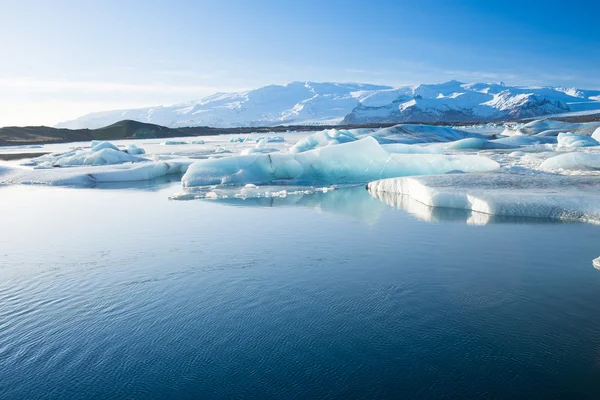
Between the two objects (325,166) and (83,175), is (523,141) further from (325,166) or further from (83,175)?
(83,175)

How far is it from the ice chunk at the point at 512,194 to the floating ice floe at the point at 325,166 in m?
1.95

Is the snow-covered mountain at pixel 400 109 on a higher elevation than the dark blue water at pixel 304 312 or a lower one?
higher

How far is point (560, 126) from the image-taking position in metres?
35.1

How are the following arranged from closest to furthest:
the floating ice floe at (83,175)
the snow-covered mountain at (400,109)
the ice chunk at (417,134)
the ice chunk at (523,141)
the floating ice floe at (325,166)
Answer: the floating ice floe at (325,166), the floating ice floe at (83,175), the ice chunk at (523,141), the ice chunk at (417,134), the snow-covered mountain at (400,109)

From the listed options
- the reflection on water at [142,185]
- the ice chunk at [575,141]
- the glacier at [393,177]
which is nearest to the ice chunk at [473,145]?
→ the ice chunk at [575,141]

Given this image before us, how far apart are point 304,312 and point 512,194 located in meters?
4.68

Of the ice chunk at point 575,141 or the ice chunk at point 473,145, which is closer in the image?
the ice chunk at point 575,141

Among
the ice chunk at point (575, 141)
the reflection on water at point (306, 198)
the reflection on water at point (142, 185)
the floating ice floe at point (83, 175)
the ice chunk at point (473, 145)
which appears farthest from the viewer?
the ice chunk at point (473, 145)

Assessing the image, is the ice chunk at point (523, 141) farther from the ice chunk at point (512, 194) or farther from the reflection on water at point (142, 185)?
the reflection on water at point (142, 185)

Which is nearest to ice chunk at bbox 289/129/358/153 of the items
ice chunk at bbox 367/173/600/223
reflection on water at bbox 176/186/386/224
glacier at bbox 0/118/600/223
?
glacier at bbox 0/118/600/223

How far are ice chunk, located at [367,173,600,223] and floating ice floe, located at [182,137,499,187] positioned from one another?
195cm

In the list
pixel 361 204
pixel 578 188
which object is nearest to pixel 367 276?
pixel 361 204

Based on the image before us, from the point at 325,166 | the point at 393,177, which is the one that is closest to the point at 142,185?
the point at 325,166

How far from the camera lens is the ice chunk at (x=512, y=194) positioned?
20.6 ft
